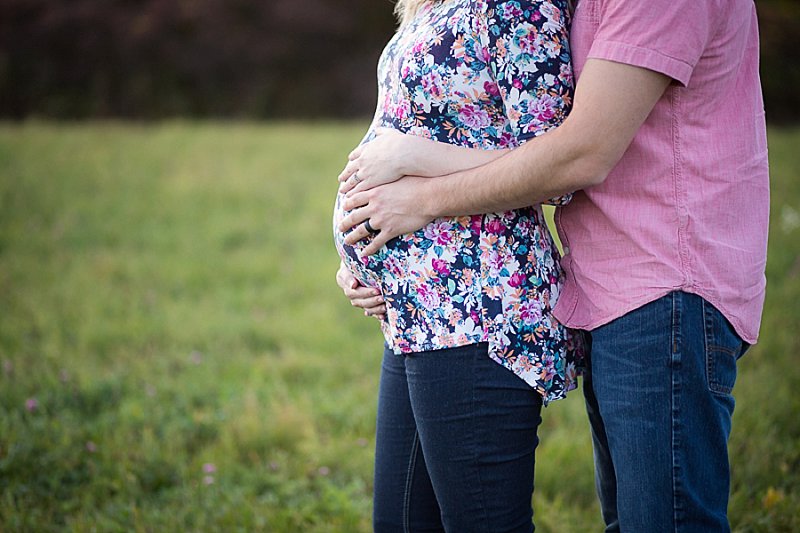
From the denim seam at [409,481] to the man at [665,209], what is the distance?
427 mm

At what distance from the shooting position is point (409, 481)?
1557mm

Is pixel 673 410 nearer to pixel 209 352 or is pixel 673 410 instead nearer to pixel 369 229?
Answer: pixel 369 229

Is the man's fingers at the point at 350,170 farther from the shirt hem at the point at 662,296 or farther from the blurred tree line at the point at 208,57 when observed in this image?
the blurred tree line at the point at 208,57

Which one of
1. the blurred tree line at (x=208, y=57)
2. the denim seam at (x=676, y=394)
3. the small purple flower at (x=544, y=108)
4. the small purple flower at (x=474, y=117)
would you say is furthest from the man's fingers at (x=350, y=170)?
the blurred tree line at (x=208, y=57)

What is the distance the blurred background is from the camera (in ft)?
8.24

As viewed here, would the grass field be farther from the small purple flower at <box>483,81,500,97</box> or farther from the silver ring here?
the small purple flower at <box>483,81,500,97</box>

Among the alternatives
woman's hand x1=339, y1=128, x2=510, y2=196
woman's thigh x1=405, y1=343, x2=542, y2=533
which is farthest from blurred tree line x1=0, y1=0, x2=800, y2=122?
woman's thigh x1=405, y1=343, x2=542, y2=533

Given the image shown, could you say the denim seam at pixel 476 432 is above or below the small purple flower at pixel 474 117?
below

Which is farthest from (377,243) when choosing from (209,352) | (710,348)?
(209,352)

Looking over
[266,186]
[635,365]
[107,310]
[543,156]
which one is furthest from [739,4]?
[266,186]

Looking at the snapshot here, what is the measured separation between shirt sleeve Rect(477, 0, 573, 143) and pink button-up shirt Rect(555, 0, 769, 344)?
0.12 feet

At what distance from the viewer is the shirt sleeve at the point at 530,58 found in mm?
1258

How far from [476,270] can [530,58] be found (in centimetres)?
38

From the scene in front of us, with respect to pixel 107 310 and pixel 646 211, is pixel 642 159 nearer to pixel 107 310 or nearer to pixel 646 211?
pixel 646 211
